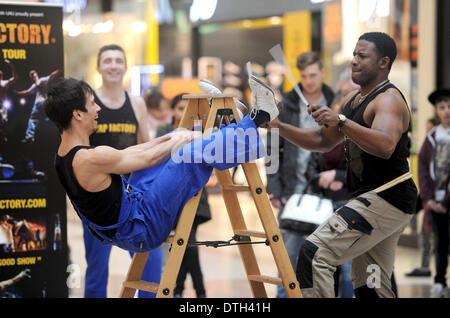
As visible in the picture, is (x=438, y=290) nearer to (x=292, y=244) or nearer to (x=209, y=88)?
(x=292, y=244)

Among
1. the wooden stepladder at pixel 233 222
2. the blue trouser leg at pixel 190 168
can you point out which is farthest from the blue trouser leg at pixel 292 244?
the blue trouser leg at pixel 190 168

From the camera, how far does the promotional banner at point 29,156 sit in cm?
452

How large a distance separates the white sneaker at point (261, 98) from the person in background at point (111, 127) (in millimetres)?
1531

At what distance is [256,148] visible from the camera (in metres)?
3.48

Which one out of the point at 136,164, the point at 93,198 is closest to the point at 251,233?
the point at 136,164

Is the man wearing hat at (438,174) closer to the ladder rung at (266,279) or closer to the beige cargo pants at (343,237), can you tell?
the beige cargo pants at (343,237)

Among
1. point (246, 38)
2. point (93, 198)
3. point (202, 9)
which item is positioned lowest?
point (93, 198)

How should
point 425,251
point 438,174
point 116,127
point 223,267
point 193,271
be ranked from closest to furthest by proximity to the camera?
point 116,127 < point 193,271 < point 438,174 < point 425,251 < point 223,267

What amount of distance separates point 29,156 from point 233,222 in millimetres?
1569

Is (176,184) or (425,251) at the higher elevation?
(176,184)

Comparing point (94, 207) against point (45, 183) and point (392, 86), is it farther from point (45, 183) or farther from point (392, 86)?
point (392, 86)

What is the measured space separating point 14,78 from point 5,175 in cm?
66

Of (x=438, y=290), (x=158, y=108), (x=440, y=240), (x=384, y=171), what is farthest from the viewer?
(x=158, y=108)

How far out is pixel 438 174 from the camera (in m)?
6.14
